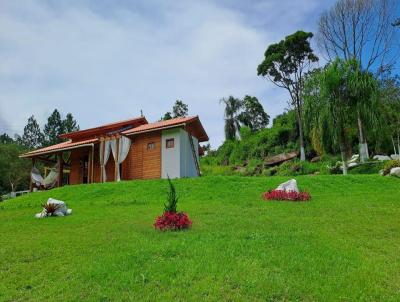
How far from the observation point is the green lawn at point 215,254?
546 centimetres

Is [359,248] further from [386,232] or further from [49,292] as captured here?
[49,292]

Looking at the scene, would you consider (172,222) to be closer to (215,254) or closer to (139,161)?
(215,254)

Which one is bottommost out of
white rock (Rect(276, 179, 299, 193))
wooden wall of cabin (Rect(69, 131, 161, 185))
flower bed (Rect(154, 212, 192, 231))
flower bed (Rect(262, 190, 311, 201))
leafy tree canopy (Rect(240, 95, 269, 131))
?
flower bed (Rect(154, 212, 192, 231))

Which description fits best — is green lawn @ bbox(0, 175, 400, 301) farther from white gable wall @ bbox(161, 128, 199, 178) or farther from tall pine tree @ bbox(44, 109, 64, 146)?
tall pine tree @ bbox(44, 109, 64, 146)

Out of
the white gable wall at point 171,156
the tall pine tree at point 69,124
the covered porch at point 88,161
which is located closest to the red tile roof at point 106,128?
the covered porch at point 88,161

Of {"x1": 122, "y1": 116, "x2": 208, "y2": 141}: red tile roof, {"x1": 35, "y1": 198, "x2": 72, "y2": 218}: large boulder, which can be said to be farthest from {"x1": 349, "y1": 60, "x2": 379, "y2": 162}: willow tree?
{"x1": 35, "y1": 198, "x2": 72, "y2": 218}: large boulder

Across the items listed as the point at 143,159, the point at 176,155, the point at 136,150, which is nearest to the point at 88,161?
the point at 136,150

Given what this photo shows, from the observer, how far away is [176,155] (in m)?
23.1

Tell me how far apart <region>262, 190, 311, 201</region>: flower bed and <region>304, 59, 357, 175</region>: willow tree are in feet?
23.8

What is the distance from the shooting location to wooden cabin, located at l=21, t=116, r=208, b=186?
23359 millimetres

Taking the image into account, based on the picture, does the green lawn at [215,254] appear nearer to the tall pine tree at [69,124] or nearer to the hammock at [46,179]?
the hammock at [46,179]

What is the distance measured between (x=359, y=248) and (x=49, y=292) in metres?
5.77

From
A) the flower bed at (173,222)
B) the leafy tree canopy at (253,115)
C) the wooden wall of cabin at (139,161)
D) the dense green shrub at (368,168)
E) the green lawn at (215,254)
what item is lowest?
the green lawn at (215,254)

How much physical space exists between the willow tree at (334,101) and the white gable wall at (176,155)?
7.62m
